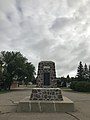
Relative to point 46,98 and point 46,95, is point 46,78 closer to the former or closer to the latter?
point 46,95

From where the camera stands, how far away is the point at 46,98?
1455 cm

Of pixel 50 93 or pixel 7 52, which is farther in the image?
pixel 7 52

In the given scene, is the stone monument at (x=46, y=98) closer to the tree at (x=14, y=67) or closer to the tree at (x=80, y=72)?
the tree at (x=14, y=67)

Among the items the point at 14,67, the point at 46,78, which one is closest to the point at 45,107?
the point at 46,78

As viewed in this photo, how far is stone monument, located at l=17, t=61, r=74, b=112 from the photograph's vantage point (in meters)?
12.8

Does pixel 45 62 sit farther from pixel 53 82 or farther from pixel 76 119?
pixel 76 119

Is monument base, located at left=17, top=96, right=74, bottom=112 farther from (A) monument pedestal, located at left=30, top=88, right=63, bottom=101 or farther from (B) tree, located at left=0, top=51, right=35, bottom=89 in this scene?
(B) tree, located at left=0, top=51, right=35, bottom=89

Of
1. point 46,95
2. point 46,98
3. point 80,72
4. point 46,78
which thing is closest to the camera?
point 46,98

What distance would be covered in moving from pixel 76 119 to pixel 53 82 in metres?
7.56

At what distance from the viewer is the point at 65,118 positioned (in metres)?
10.2

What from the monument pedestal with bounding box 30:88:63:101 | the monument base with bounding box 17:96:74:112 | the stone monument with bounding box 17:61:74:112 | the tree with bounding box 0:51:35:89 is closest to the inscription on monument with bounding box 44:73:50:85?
the stone monument with bounding box 17:61:74:112

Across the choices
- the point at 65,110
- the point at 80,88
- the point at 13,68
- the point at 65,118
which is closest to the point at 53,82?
the point at 65,110

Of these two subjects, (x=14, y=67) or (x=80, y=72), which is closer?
(x=14, y=67)

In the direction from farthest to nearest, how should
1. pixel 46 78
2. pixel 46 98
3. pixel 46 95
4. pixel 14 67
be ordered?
pixel 14 67, pixel 46 78, pixel 46 95, pixel 46 98
